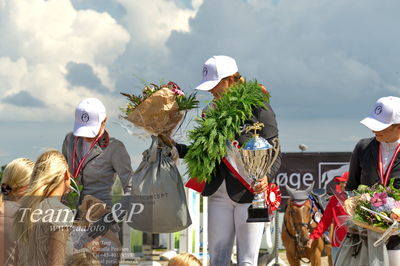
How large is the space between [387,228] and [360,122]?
91cm

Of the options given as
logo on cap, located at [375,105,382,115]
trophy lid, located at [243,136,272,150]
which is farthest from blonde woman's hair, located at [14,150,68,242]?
logo on cap, located at [375,105,382,115]

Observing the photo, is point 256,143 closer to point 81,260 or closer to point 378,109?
point 378,109

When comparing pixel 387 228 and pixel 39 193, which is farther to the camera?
pixel 387 228

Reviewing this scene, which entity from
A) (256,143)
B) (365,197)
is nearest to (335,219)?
(365,197)

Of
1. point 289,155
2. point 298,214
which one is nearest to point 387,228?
point 298,214

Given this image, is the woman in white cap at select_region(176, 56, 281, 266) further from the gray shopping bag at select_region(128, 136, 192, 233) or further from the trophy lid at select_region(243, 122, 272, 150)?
the gray shopping bag at select_region(128, 136, 192, 233)

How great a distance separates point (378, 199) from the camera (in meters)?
6.39

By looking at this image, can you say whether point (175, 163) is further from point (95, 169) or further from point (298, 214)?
point (298, 214)

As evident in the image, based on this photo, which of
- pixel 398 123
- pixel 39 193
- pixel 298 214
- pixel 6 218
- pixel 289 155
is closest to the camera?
pixel 39 193

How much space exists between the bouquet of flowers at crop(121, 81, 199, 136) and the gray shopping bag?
148 millimetres

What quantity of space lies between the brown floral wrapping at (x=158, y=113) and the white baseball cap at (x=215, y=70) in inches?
10.2

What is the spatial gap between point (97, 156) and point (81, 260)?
5.17 feet

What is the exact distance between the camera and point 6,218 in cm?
613

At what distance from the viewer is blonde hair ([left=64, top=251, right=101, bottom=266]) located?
17.5ft
